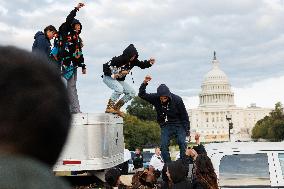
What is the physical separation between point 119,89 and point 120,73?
390 millimetres

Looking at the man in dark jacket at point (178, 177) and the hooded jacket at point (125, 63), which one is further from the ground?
the hooded jacket at point (125, 63)

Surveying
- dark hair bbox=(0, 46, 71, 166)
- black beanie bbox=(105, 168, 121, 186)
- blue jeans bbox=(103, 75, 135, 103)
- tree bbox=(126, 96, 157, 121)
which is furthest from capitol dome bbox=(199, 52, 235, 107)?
dark hair bbox=(0, 46, 71, 166)

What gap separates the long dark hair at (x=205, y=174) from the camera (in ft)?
20.4

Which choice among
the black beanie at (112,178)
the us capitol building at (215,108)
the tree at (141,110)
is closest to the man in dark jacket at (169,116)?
the black beanie at (112,178)

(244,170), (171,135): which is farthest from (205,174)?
(171,135)

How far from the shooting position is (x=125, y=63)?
10555mm

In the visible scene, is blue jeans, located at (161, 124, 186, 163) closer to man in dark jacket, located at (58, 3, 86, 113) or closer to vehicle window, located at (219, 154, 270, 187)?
man in dark jacket, located at (58, 3, 86, 113)

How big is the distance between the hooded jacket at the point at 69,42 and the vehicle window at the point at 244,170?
3.62 metres

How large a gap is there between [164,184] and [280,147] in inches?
68.1

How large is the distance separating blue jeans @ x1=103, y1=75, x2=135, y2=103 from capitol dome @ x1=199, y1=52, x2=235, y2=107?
489 feet

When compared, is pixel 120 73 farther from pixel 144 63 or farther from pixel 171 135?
pixel 171 135

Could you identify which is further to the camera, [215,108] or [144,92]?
[215,108]

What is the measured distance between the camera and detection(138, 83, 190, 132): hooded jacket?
978 centimetres

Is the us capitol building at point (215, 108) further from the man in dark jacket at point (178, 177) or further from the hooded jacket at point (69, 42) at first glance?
the man in dark jacket at point (178, 177)
